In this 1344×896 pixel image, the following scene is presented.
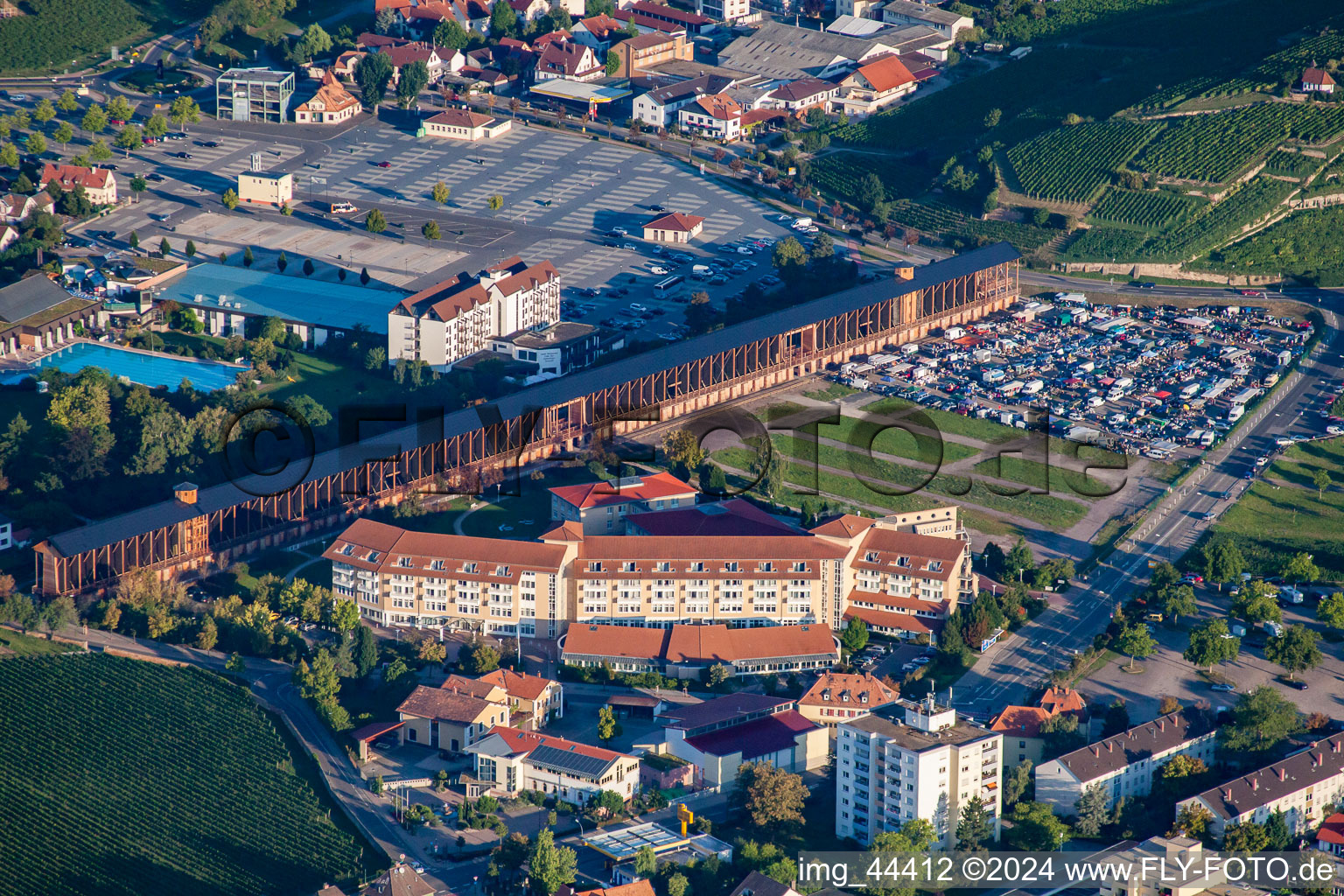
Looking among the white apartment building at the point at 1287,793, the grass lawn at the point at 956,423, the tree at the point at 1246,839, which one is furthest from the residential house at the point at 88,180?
the tree at the point at 1246,839

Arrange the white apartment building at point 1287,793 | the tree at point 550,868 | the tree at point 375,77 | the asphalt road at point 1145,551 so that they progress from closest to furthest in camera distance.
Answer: the tree at point 550,868
the white apartment building at point 1287,793
the asphalt road at point 1145,551
the tree at point 375,77

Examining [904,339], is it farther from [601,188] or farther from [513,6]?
[513,6]

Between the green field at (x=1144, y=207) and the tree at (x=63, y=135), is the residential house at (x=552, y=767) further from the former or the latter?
the tree at (x=63, y=135)

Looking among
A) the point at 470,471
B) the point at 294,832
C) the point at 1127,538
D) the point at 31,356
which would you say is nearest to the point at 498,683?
the point at 294,832

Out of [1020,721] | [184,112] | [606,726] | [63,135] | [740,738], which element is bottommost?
[606,726]

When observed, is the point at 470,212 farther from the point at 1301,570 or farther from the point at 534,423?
the point at 1301,570

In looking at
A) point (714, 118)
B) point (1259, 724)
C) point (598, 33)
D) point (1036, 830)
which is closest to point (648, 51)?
point (598, 33)
